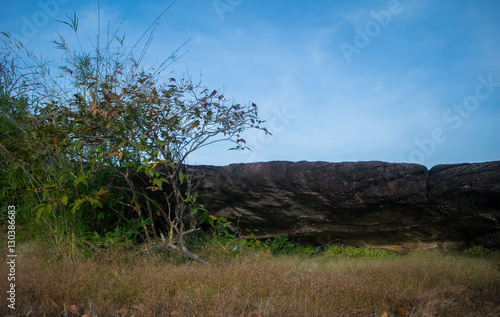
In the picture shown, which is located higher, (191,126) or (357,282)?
(191,126)

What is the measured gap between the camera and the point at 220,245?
610 cm

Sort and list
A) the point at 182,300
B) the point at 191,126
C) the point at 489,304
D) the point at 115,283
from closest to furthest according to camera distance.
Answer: the point at 182,300 < the point at 115,283 < the point at 489,304 < the point at 191,126

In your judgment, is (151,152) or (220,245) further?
(220,245)

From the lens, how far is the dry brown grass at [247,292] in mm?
3289

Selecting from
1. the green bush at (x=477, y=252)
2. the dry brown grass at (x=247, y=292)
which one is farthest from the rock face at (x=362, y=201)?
the dry brown grass at (x=247, y=292)

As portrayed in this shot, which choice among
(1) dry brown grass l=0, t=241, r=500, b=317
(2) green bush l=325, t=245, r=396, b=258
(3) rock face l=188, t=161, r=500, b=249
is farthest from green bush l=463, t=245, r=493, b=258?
(1) dry brown grass l=0, t=241, r=500, b=317

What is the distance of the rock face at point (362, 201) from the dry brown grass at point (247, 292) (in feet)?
4.90

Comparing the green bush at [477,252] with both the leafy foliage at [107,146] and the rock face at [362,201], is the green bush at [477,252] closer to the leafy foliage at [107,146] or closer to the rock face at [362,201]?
the rock face at [362,201]

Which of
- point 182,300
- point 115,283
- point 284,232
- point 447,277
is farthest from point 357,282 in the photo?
point 284,232

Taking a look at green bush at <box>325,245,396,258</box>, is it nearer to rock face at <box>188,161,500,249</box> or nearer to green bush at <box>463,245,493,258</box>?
rock face at <box>188,161,500,249</box>

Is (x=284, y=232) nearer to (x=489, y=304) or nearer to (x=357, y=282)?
(x=357, y=282)

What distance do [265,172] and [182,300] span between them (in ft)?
11.7

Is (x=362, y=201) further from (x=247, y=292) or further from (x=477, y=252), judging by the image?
(x=247, y=292)

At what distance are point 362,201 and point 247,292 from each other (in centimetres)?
334
